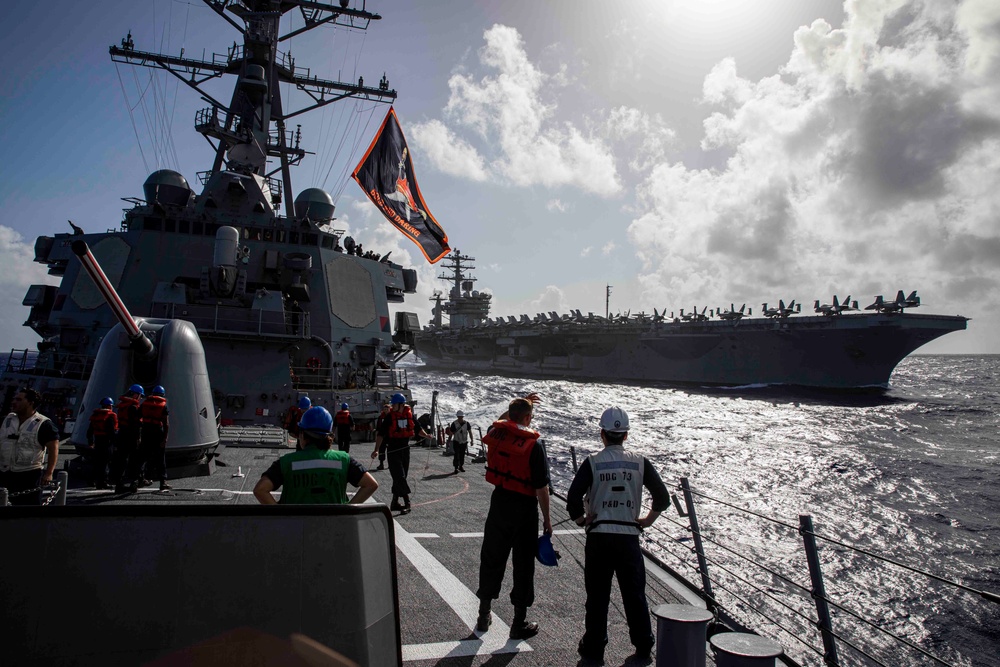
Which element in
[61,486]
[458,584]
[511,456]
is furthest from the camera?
[458,584]

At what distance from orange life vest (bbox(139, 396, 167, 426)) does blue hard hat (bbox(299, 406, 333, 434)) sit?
15.1 ft

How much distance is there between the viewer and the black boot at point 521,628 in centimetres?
356

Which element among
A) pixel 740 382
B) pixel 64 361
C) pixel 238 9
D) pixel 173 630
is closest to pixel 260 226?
pixel 64 361

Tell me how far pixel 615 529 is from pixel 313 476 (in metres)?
1.57

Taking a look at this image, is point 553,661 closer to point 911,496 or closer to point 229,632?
point 229,632

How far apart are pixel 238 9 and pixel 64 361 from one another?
13579 mm

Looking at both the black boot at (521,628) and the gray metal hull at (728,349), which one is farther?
the gray metal hull at (728,349)

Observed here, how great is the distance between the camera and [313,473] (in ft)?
9.21

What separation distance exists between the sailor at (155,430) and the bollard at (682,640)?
5.83 m

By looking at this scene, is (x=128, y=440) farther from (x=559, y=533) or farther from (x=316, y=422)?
(x=316, y=422)

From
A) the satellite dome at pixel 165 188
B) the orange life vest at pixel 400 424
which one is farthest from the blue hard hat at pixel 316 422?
the satellite dome at pixel 165 188

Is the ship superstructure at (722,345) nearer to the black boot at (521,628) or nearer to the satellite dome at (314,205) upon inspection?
the satellite dome at (314,205)

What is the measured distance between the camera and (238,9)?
2044 cm

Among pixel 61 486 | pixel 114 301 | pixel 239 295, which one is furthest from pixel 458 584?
pixel 239 295
